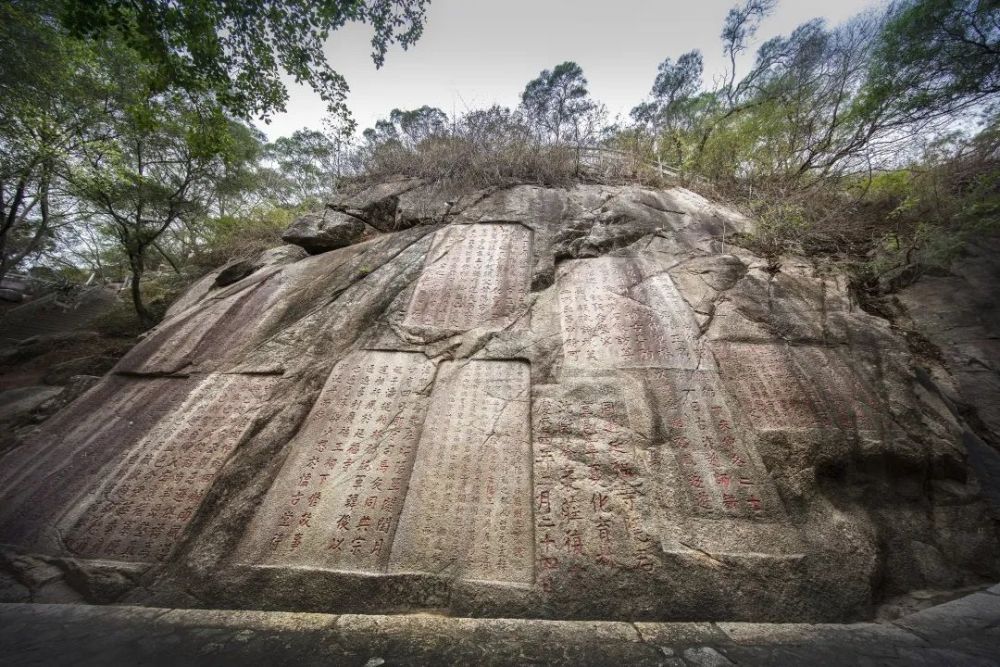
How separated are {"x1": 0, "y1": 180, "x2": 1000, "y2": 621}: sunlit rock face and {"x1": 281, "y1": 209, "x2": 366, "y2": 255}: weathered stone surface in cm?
158

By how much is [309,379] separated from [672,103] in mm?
13156

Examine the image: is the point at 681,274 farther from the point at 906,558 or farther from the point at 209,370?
the point at 209,370

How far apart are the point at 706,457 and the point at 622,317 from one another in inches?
60.3

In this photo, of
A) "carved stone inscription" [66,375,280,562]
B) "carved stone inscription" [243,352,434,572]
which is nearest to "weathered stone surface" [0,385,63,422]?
"carved stone inscription" [66,375,280,562]

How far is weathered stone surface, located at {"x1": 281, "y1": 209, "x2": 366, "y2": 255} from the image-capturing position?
5.58 metres

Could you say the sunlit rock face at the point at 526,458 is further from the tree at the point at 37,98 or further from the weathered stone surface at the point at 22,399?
the tree at the point at 37,98

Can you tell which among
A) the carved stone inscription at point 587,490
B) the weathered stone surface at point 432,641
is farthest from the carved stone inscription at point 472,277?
the weathered stone surface at point 432,641

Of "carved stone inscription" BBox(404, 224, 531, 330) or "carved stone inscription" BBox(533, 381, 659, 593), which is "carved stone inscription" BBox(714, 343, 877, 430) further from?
"carved stone inscription" BBox(404, 224, 531, 330)

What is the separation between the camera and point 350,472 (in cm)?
279

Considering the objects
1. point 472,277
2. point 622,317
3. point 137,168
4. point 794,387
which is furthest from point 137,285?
point 794,387

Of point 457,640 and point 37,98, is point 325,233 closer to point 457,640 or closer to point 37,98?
point 457,640

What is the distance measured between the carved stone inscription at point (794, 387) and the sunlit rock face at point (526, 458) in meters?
0.02

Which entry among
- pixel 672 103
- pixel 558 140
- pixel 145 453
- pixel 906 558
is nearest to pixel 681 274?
pixel 906 558

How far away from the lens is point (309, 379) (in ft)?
11.4
